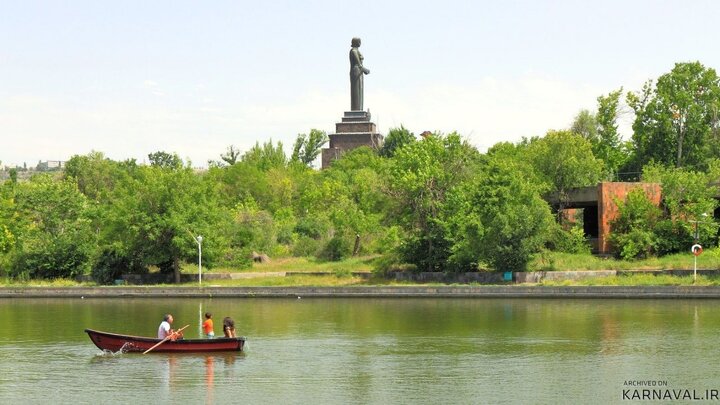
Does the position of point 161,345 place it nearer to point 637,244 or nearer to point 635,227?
point 637,244

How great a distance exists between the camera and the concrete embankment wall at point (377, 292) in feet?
181

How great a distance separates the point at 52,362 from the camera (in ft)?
118

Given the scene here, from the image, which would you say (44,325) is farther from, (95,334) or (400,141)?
(400,141)

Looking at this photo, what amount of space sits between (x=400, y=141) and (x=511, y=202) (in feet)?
192

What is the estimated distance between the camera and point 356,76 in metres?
114

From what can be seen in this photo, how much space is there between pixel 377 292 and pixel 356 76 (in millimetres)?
57771

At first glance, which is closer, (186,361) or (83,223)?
(186,361)

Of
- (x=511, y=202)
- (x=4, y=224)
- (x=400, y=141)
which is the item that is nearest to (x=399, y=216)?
(x=511, y=202)

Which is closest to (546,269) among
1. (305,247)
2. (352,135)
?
(305,247)

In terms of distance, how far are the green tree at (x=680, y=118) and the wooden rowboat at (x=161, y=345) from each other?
54.4 m

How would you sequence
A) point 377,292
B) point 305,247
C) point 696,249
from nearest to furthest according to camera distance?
1. point 696,249
2. point 377,292
3. point 305,247

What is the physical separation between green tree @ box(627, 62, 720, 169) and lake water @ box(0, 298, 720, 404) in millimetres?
33747

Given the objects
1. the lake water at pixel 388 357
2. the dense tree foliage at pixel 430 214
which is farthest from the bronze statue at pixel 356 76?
the lake water at pixel 388 357

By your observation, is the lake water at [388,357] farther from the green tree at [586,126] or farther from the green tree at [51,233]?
the green tree at [586,126]
